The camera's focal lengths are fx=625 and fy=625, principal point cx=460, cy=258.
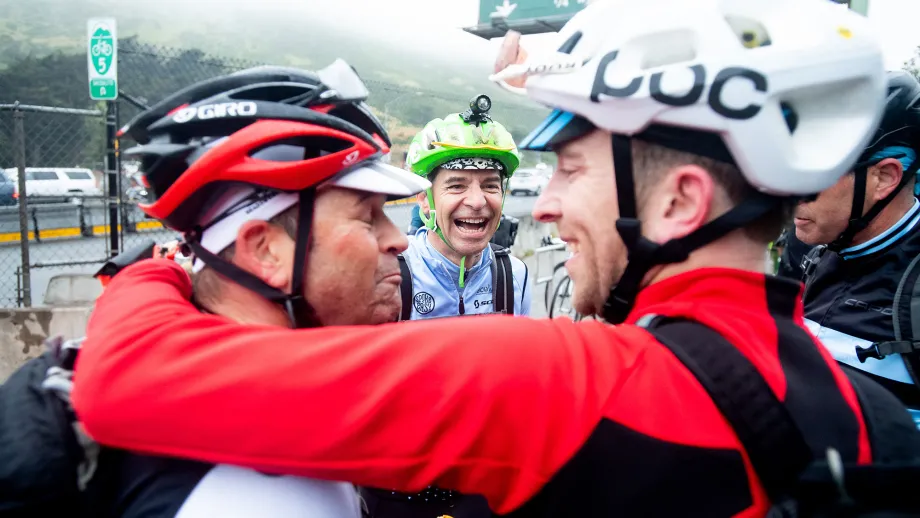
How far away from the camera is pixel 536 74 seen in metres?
1.69

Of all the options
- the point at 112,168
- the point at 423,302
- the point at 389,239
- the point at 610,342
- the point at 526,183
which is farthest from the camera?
the point at 526,183

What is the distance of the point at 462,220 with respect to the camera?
4.16 meters

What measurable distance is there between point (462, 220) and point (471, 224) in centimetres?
7

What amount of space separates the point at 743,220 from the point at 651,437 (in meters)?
0.61

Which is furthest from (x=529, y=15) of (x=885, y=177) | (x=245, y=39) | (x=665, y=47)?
(x=245, y=39)

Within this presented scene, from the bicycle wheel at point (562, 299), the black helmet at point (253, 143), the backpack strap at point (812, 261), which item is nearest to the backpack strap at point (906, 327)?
the backpack strap at point (812, 261)

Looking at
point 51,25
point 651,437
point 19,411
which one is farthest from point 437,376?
point 51,25

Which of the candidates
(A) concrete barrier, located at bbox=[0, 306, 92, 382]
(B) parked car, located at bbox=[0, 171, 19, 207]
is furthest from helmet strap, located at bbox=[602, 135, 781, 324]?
(B) parked car, located at bbox=[0, 171, 19, 207]

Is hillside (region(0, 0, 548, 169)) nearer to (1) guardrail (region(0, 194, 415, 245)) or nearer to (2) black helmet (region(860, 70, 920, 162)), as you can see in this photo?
(1) guardrail (region(0, 194, 415, 245))

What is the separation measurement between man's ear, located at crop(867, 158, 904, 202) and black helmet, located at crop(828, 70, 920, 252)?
0.02 meters

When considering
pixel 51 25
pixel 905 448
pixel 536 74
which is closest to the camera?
pixel 905 448

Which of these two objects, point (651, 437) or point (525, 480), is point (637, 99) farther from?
point (525, 480)

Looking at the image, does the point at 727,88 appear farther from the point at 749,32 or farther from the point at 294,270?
the point at 294,270

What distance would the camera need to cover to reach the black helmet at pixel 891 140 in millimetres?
3350
